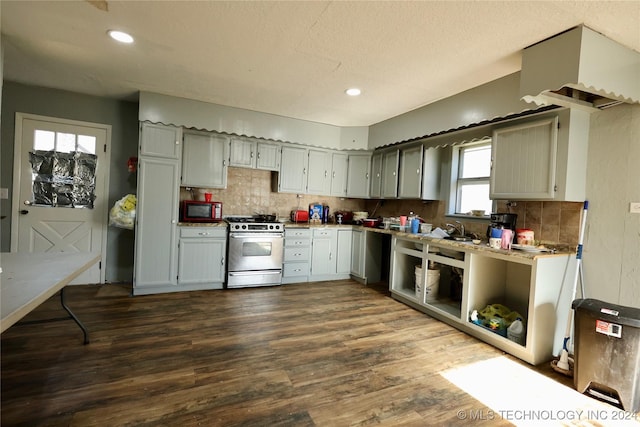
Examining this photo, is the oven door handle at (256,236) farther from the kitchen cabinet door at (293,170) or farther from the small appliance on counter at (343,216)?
the small appliance on counter at (343,216)

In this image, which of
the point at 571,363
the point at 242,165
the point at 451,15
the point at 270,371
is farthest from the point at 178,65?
the point at 571,363

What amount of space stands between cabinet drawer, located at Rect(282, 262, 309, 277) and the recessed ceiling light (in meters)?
3.10

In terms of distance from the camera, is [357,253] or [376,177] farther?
[376,177]

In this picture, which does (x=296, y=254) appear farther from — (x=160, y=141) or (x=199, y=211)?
(x=160, y=141)

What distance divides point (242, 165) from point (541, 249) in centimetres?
364

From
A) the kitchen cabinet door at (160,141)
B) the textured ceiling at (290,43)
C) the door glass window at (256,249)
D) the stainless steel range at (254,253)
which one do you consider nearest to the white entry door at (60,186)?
the textured ceiling at (290,43)

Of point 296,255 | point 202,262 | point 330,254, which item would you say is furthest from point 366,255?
point 202,262

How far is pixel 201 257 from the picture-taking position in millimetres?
3869

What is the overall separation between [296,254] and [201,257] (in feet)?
4.32

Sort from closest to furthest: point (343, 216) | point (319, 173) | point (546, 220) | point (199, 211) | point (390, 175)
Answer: point (546, 220)
point (199, 211)
point (390, 175)
point (319, 173)
point (343, 216)

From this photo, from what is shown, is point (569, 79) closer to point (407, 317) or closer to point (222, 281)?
point (407, 317)

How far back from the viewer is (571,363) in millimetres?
2279

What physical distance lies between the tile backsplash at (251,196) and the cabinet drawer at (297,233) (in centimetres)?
61

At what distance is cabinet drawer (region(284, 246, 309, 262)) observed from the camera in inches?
171
